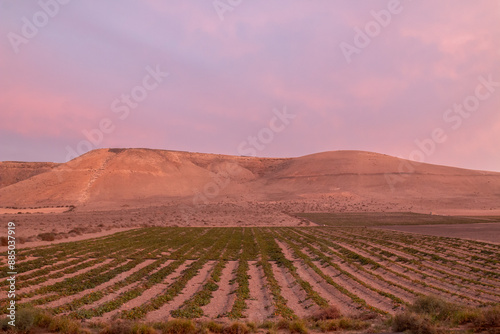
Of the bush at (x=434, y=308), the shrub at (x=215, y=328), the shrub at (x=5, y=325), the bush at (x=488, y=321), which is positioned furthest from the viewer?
the bush at (x=434, y=308)

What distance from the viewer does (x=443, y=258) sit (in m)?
22.2

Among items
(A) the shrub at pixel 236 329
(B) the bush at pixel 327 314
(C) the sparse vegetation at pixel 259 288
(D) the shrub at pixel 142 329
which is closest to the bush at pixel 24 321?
(C) the sparse vegetation at pixel 259 288

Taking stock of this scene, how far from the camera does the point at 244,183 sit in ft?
458

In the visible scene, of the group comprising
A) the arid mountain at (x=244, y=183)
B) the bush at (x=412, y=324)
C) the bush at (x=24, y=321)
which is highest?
the arid mountain at (x=244, y=183)

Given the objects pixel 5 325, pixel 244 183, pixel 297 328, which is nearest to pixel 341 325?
pixel 297 328

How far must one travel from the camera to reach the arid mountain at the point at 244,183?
9988 cm

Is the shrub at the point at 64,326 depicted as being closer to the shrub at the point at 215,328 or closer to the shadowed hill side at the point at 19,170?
the shrub at the point at 215,328

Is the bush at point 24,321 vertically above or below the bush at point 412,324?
below

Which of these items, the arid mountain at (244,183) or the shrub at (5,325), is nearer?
the shrub at (5,325)

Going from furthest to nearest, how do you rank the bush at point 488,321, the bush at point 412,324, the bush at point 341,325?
the bush at point 341,325 < the bush at point 488,321 < the bush at point 412,324

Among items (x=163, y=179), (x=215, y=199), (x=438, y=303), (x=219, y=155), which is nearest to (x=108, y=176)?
(x=163, y=179)

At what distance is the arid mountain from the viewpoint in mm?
99875

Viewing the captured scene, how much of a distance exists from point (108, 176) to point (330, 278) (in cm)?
11649

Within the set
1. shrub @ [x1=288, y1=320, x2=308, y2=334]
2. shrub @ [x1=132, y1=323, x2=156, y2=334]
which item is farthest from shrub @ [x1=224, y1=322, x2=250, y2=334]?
shrub @ [x1=132, y1=323, x2=156, y2=334]
